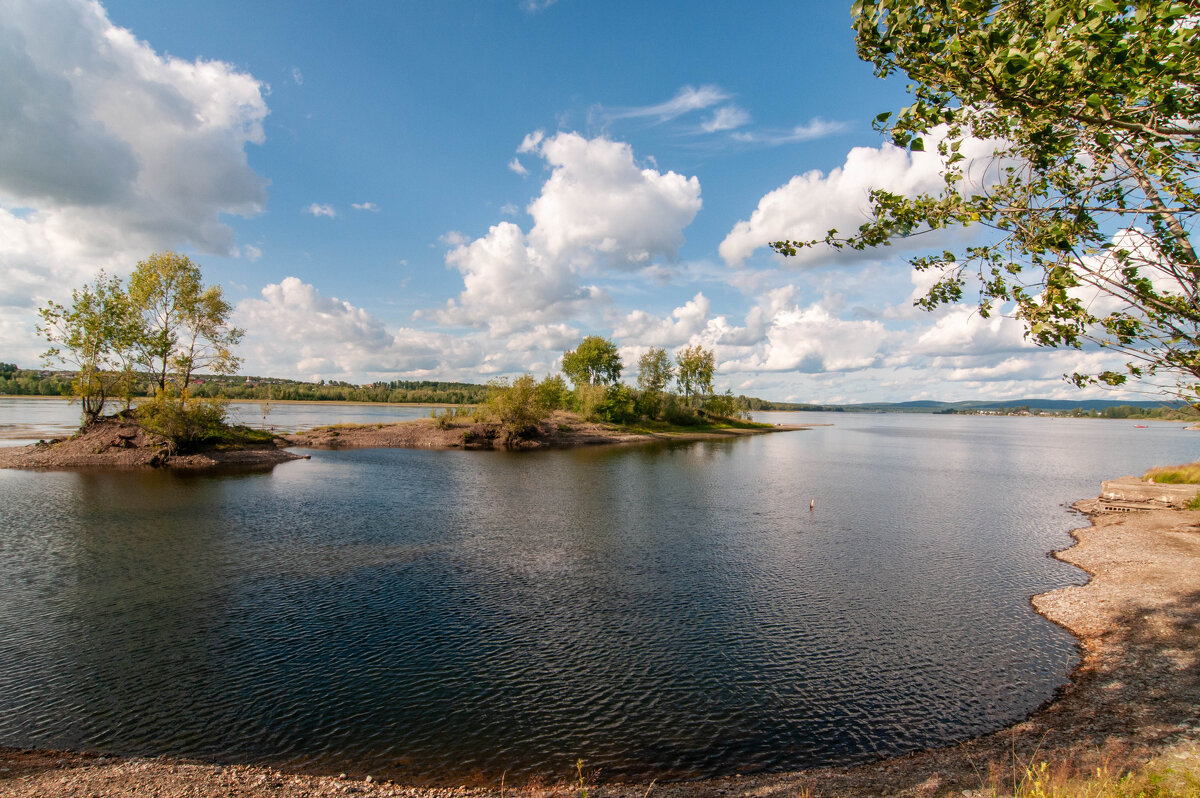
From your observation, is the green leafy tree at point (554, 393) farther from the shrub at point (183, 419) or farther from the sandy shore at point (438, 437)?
the shrub at point (183, 419)

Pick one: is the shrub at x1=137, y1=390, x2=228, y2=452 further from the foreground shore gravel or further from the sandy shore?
the foreground shore gravel

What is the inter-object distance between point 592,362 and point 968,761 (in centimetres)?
12285

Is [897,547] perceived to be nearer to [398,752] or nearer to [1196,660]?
[1196,660]

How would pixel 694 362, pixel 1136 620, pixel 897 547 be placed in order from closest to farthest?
pixel 1136 620
pixel 897 547
pixel 694 362

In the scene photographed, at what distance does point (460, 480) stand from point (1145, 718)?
42999 millimetres

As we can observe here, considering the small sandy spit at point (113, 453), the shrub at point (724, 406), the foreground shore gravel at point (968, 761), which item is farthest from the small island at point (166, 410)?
the shrub at point (724, 406)

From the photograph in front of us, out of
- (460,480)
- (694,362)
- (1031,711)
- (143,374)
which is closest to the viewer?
(1031,711)

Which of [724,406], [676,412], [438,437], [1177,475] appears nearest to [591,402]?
[676,412]

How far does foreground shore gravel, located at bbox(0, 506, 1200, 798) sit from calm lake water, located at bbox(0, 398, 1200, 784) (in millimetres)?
611

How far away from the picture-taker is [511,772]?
10.8m

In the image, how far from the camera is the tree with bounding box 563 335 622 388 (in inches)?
5212

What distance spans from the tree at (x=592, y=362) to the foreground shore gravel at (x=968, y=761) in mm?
117802

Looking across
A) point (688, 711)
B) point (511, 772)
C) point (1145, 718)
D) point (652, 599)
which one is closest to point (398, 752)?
point (511, 772)

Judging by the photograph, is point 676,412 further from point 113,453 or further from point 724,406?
point 113,453
